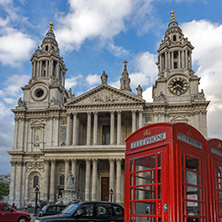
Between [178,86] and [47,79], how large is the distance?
21.7 m

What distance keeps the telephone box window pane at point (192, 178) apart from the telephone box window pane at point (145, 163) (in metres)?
1.04

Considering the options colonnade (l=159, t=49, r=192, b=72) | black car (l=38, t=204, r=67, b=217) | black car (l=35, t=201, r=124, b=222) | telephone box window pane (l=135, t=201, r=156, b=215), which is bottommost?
black car (l=38, t=204, r=67, b=217)

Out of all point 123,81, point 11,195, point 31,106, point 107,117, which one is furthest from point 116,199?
point 123,81

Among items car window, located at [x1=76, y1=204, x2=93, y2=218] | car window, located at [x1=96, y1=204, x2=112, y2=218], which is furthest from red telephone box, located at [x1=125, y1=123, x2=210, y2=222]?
car window, located at [x1=96, y1=204, x2=112, y2=218]

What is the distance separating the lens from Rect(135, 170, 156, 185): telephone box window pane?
32.4ft

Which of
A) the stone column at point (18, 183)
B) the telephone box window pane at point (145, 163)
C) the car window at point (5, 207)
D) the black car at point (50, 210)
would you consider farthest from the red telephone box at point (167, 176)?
the stone column at point (18, 183)

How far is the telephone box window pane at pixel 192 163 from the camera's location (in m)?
9.73

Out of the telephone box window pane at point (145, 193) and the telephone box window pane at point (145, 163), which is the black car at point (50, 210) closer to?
the telephone box window pane at point (145, 193)

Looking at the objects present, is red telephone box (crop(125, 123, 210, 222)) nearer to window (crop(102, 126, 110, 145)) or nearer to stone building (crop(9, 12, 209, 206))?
stone building (crop(9, 12, 209, 206))

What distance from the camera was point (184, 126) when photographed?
9.95 meters

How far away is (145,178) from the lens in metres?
10.3

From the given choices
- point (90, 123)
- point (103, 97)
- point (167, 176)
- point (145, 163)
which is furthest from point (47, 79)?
point (167, 176)

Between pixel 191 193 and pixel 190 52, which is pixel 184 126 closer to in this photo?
pixel 191 193

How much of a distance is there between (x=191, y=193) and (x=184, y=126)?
2.02 meters
